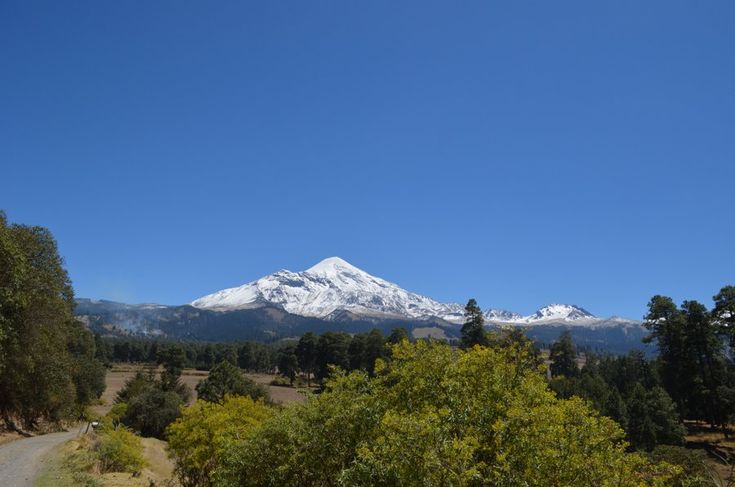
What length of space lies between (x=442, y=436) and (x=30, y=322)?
109 ft

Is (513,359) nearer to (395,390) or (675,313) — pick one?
(395,390)

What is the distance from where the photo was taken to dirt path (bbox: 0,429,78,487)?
21.5 metres

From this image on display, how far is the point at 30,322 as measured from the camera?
3172 centimetres

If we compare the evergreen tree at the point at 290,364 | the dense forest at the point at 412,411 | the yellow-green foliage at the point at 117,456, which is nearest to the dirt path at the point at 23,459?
the yellow-green foliage at the point at 117,456

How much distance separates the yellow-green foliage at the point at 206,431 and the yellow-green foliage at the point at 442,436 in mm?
6353

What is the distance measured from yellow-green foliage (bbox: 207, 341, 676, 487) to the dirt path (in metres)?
12.1

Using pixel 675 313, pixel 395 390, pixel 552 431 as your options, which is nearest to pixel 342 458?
pixel 395 390

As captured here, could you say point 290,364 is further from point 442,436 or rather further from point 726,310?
point 442,436

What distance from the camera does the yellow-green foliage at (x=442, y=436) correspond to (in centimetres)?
1020

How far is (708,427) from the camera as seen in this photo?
5925 centimetres

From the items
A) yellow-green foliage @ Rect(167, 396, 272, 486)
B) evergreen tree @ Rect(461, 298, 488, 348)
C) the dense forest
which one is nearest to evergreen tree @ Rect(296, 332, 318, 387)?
the dense forest

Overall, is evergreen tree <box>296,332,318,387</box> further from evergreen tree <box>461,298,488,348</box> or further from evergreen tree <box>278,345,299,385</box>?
evergreen tree <box>461,298,488,348</box>

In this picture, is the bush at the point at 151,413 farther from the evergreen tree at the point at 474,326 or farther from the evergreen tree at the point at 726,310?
the evergreen tree at the point at 726,310

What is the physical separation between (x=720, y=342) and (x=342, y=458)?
63.1m
